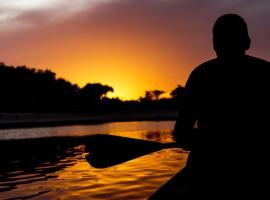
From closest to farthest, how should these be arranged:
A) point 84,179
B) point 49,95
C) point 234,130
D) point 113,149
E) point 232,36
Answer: point 234,130 < point 232,36 < point 113,149 < point 84,179 < point 49,95

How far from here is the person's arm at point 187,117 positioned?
2930 millimetres

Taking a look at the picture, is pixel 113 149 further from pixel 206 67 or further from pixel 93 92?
pixel 93 92

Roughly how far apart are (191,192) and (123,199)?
19.4ft

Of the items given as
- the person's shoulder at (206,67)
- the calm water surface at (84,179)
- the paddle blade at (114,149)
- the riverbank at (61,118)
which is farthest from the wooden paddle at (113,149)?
the riverbank at (61,118)

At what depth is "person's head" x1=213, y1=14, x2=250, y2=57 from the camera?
9.76 feet

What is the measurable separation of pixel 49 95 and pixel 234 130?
111716 millimetres

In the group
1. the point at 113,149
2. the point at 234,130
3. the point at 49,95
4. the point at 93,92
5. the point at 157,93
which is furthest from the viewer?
the point at 157,93

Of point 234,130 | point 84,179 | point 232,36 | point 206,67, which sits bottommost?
point 84,179

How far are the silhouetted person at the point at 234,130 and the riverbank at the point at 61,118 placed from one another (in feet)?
212

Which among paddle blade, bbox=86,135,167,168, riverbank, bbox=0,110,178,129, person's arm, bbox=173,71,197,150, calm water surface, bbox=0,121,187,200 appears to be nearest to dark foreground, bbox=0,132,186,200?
calm water surface, bbox=0,121,187,200

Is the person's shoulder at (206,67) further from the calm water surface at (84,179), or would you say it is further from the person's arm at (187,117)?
Answer: the calm water surface at (84,179)

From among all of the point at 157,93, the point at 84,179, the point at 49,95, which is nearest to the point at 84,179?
the point at 84,179

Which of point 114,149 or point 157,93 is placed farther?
point 157,93

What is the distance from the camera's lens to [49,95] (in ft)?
367
